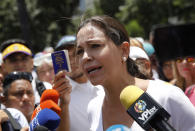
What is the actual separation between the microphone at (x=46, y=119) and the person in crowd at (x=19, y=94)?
1625 millimetres

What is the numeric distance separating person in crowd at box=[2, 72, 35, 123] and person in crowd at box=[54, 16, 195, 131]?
1233 millimetres

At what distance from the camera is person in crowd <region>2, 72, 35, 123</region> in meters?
3.78

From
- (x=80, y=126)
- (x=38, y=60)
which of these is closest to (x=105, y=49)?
(x=80, y=126)

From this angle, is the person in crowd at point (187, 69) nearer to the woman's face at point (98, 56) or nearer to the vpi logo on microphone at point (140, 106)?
the woman's face at point (98, 56)

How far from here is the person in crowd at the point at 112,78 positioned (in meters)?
2.22

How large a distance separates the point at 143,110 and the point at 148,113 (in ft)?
0.13

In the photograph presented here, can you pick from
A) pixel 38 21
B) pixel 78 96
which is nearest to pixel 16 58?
pixel 78 96

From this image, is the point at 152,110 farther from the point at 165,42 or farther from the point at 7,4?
the point at 7,4

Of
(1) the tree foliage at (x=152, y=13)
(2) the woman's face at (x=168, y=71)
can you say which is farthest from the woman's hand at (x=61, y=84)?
(1) the tree foliage at (x=152, y=13)

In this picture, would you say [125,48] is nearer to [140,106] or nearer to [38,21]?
[140,106]

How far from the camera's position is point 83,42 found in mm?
2367

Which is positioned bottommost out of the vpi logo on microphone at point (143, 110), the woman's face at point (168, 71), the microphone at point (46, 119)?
the woman's face at point (168, 71)

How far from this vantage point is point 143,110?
1680mm

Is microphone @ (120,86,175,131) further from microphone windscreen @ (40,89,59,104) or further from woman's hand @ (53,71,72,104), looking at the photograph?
woman's hand @ (53,71,72,104)
